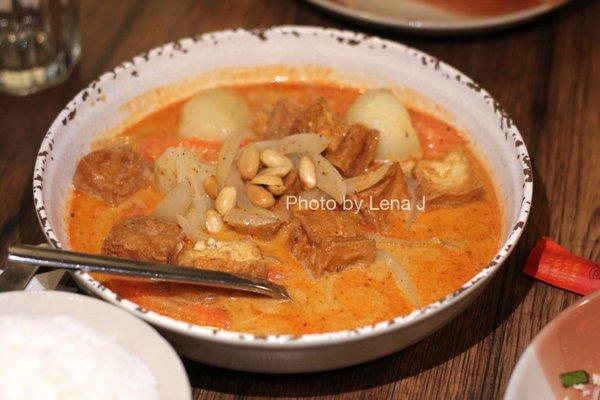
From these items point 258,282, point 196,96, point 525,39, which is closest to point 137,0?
point 196,96

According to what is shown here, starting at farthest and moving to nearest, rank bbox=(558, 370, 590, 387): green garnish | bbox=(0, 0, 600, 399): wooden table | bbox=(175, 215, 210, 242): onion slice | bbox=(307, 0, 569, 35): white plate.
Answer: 1. bbox=(307, 0, 569, 35): white plate
2. bbox=(175, 215, 210, 242): onion slice
3. bbox=(0, 0, 600, 399): wooden table
4. bbox=(558, 370, 590, 387): green garnish

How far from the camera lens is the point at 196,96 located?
349 centimetres

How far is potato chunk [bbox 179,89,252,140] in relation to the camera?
10.9 ft

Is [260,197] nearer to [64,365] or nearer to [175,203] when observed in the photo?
[175,203]

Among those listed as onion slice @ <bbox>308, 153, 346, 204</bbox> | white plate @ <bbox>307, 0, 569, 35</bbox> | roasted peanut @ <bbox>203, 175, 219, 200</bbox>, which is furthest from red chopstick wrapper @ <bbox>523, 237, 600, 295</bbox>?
white plate @ <bbox>307, 0, 569, 35</bbox>

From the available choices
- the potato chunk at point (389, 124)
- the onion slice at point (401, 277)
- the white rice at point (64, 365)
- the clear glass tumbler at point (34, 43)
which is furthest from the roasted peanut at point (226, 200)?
the clear glass tumbler at point (34, 43)

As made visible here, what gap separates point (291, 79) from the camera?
371 centimetres

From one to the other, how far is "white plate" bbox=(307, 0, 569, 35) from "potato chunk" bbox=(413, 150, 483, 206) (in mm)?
1055

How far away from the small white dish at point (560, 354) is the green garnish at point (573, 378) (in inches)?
0.5

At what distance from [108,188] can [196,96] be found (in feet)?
2.18

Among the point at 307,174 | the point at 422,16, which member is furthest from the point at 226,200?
the point at 422,16

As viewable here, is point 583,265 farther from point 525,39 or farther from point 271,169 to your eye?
point 525,39

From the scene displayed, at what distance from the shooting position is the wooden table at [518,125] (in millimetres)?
2602

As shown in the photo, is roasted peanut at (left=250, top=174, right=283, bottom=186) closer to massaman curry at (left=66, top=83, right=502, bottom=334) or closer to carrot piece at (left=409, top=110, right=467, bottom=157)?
massaman curry at (left=66, top=83, right=502, bottom=334)
